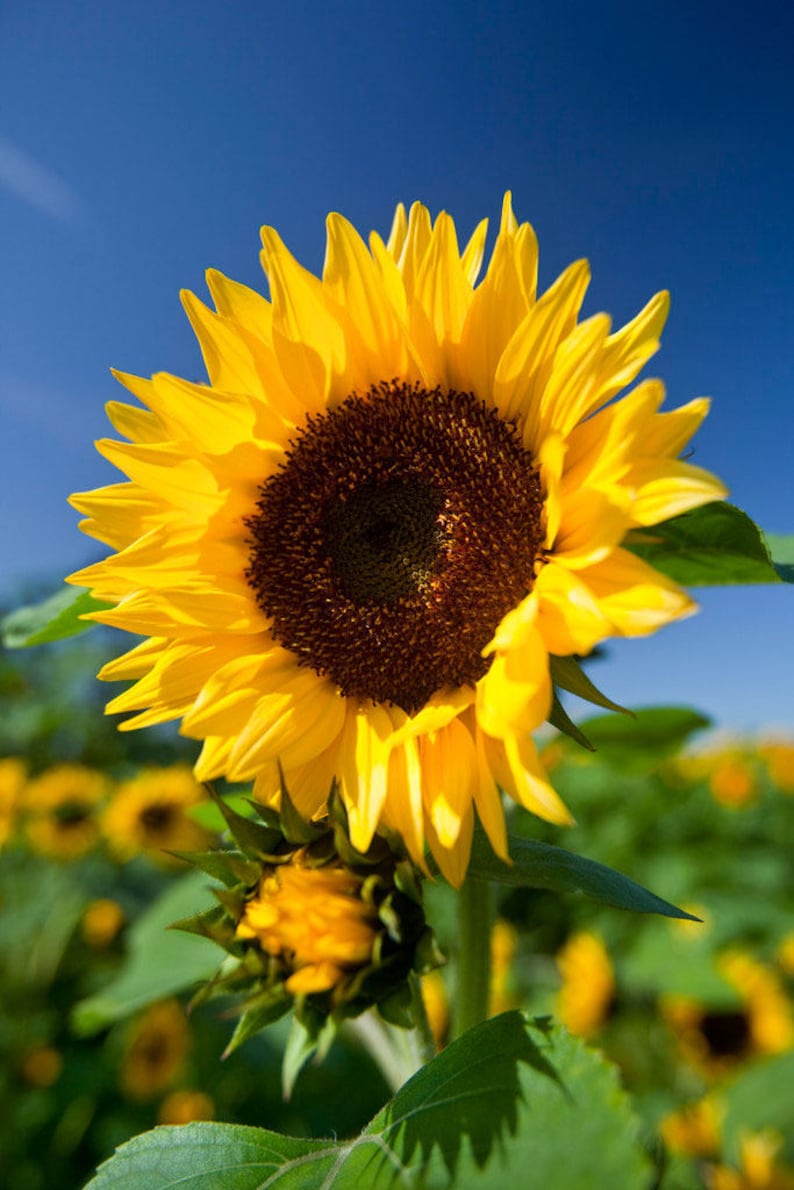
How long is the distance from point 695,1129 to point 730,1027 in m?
0.83

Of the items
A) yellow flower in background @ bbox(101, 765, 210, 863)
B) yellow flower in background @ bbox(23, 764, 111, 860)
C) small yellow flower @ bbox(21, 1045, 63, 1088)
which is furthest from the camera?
yellow flower in background @ bbox(23, 764, 111, 860)

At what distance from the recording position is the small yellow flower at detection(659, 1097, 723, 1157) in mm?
4055

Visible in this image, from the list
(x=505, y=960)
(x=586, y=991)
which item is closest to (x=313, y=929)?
(x=505, y=960)

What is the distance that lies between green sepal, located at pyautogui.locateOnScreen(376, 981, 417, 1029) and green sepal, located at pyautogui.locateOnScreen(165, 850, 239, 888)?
11.3 inches

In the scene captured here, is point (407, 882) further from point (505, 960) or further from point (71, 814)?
point (71, 814)

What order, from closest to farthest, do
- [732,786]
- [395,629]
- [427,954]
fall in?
[427,954] < [395,629] < [732,786]

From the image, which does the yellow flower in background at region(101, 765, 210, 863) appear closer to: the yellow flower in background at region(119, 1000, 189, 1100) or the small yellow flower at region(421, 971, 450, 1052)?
the yellow flower in background at region(119, 1000, 189, 1100)

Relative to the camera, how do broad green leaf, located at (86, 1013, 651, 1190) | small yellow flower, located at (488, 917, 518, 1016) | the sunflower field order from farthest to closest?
small yellow flower, located at (488, 917, 518, 1016) → the sunflower field → broad green leaf, located at (86, 1013, 651, 1190)

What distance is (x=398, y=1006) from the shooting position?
1.36m

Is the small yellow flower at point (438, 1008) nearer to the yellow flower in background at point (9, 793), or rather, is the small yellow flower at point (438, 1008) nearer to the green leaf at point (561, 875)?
the green leaf at point (561, 875)

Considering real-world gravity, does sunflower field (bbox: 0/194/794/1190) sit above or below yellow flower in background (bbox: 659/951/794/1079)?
above

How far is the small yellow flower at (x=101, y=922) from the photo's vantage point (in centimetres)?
638

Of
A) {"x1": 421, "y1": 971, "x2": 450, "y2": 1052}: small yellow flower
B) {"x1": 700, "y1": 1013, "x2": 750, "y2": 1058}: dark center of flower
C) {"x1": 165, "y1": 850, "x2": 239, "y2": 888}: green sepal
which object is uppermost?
{"x1": 165, "y1": 850, "x2": 239, "y2": 888}: green sepal

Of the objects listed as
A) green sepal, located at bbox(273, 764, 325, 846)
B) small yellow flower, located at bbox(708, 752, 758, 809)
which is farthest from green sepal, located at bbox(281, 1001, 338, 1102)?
small yellow flower, located at bbox(708, 752, 758, 809)
